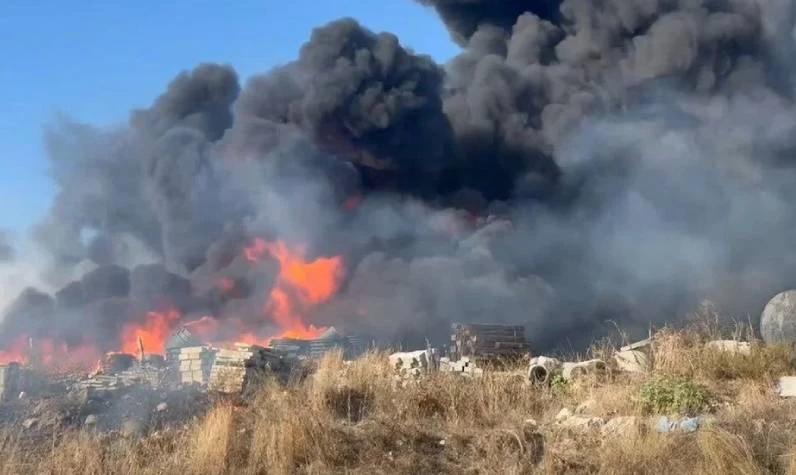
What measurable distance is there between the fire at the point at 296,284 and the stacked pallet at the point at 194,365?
26.2ft

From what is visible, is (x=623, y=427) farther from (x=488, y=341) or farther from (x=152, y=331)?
(x=152, y=331)

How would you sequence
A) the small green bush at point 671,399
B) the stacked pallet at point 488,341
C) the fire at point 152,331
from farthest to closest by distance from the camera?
the fire at point 152,331 → the stacked pallet at point 488,341 → the small green bush at point 671,399

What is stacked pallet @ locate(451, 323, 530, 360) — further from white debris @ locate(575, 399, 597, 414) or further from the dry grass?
white debris @ locate(575, 399, 597, 414)

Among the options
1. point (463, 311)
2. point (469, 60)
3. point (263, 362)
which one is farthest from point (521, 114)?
point (263, 362)

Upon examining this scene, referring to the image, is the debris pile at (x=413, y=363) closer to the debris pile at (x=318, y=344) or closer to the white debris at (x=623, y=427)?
the white debris at (x=623, y=427)

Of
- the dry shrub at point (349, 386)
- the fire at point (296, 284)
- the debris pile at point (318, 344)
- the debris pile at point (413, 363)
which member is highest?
the fire at point (296, 284)

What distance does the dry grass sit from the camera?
6.82 meters

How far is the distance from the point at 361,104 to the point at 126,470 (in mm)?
23942

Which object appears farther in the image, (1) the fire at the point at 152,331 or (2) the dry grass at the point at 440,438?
(1) the fire at the point at 152,331

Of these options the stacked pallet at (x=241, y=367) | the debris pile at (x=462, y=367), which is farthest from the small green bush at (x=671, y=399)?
the stacked pallet at (x=241, y=367)

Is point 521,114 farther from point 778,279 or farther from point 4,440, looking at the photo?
point 4,440

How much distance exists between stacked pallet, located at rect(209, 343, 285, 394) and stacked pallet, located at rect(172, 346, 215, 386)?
1.02 feet

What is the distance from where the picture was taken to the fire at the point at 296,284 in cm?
2298

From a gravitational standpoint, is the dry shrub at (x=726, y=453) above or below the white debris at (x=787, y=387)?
below
